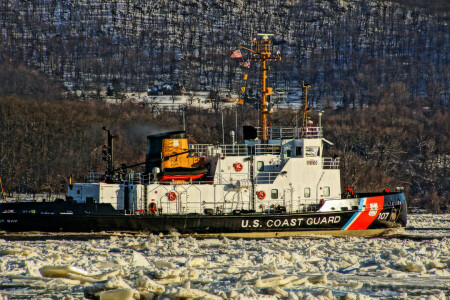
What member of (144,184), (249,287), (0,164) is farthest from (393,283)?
(0,164)

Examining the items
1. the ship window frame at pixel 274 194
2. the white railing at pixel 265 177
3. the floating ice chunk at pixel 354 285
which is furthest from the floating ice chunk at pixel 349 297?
the white railing at pixel 265 177

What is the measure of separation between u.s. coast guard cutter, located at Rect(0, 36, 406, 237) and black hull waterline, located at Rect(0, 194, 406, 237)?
4 centimetres

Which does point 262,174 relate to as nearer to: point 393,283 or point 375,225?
point 375,225

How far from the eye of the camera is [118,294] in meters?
11.3

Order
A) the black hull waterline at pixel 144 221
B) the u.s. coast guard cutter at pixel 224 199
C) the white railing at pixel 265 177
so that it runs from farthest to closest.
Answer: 1. the white railing at pixel 265 177
2. the u.s. coast guard cutter at pixel 224 199
3. the black hull waterline at pixel 144 221

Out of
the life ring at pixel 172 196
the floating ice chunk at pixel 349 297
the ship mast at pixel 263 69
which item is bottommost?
the floating ice chunk at pixel 349 297

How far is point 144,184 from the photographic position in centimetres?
2850

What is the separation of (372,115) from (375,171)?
82.6 ft

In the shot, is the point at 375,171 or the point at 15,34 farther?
the point at 15,34

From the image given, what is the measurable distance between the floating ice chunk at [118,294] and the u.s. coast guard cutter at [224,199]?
52.6 feet

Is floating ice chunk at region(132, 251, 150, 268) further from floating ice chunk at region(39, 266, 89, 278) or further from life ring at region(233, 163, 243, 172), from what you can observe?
life ring at region(233, 163, 243, 172)

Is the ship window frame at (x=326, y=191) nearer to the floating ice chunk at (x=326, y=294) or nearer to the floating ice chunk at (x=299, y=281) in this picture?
the floating ice chunk at (x=299, y=281)

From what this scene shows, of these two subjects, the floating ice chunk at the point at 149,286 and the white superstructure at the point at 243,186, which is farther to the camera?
the white superstructure at the point at 243,186

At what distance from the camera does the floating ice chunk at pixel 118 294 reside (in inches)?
443
